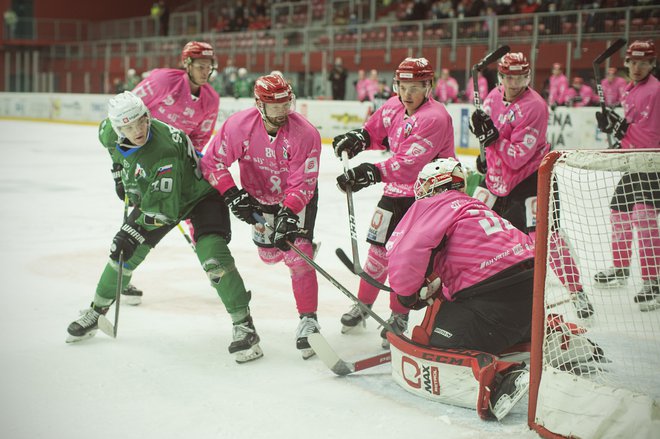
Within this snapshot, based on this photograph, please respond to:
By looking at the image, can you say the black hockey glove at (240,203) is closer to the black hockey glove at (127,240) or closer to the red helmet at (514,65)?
the black hockey glove at (127,240)

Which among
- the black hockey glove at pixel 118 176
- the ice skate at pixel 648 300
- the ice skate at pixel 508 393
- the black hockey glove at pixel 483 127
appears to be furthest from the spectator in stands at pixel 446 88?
the ice skate at pixel 508 393

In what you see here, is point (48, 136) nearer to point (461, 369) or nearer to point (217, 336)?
point (217, 336)

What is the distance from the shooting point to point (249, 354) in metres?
3.42

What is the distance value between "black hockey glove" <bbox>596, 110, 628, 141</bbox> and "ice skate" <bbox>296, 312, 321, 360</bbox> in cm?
237

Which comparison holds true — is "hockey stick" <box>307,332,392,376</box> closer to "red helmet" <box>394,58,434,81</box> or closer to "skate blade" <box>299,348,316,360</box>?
"skate blade" <box>299,348,316,360</box>

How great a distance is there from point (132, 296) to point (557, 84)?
10.0 metres

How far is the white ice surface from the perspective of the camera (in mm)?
2719

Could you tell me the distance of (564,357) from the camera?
2.77 meters

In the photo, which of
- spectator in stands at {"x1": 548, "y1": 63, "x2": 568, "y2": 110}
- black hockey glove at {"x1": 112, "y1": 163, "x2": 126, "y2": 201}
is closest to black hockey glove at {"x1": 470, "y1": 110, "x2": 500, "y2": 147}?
black hockey glove at {"x1": 112, "y1": 163, "x2": 126, "y2": 201}

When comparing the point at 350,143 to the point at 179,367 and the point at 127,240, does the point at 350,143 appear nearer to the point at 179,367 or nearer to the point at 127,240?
the point at 127,240

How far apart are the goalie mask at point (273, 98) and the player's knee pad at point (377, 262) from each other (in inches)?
31.2

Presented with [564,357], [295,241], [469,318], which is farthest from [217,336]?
[564,357]

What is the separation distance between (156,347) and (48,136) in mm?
13163

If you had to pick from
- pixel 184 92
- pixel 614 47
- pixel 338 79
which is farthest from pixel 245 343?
pixel 338 79
